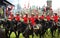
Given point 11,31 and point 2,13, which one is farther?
point 2,13

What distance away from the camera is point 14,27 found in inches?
263

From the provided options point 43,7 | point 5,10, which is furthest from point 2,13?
point 43,7

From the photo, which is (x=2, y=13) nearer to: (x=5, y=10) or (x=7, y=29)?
(x=5, y=10)

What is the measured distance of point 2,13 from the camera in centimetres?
741

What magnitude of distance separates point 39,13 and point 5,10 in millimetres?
1136

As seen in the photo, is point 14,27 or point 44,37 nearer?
point 14,27

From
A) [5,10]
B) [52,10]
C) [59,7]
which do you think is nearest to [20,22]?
[5,10]

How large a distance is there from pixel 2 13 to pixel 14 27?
3.18ft

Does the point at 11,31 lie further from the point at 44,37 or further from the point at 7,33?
the point at 44,37

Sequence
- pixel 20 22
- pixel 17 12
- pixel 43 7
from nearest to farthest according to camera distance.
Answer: pixel 20 22 < pixel 17 12 < pixel 43 7

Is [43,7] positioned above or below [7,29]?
above

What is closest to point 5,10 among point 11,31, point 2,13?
point 2,13

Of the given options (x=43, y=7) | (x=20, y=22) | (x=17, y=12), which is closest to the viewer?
(x=20, y=22)

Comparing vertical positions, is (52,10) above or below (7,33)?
above
